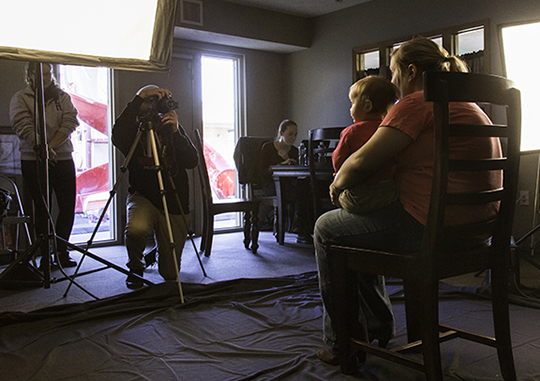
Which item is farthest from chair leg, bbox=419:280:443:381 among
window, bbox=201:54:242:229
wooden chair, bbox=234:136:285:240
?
window, bbox=201:54:242:229

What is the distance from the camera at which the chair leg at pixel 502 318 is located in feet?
4.71

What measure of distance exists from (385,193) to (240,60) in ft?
15.3

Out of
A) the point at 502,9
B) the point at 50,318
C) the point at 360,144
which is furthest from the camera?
the point at 502,9

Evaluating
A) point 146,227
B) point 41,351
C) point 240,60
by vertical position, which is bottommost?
point 41,351

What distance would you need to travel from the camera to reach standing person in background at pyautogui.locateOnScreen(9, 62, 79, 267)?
3.25 meters

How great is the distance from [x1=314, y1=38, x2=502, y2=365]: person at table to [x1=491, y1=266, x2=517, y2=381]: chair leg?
169 mm

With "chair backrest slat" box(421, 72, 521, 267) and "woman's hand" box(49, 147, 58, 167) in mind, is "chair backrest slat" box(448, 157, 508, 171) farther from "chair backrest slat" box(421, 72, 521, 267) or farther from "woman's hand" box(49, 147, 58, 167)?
"woman's hand" box(49, 147, 58, 167)

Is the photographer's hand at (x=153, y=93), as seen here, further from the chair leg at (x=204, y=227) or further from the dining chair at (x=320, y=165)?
the dining chair at (x=320, y=165)

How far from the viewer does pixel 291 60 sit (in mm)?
5988

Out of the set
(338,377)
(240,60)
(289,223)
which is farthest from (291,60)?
(338,377)

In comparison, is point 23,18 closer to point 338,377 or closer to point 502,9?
point 338,377

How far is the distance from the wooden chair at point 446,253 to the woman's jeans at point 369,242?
56mm

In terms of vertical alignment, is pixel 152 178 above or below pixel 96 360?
above

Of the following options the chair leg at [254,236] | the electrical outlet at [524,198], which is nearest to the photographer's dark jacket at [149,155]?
the chair leg at [254,236]
